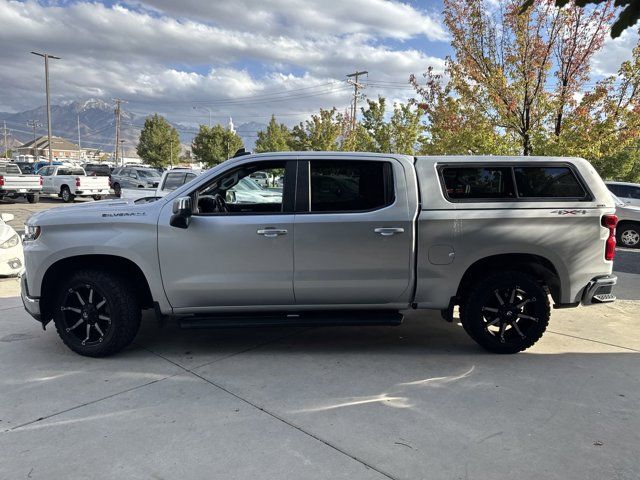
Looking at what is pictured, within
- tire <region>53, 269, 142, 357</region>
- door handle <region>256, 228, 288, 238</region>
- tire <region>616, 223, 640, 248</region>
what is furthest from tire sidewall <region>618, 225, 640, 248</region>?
tire <region>53, 269, 142, 357</region>

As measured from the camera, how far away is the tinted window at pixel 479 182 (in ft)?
15.0

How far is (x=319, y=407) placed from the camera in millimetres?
3561

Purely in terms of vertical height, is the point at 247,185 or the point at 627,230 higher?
the point at 247,185

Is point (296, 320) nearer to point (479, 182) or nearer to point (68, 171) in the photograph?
point (479, 182)

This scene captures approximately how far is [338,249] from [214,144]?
55.9 metres

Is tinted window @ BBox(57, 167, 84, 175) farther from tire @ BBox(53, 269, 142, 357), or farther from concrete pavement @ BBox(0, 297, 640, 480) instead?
tire @ BBox(53, 269, 142, 357)

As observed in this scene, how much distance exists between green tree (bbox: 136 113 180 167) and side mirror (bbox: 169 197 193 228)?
6094 centimetres

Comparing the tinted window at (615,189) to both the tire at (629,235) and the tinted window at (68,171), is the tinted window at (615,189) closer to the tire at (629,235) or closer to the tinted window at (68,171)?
the tire at (629,235)

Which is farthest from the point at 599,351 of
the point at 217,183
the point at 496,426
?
the point at 217,183

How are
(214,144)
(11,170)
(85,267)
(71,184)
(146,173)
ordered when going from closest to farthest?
(85,267) → (11,170) → (71,184) → (146,173) → (214,144)

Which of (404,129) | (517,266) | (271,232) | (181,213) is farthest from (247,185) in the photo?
(404,129)

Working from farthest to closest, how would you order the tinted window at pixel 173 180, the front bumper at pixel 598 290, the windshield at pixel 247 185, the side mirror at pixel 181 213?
1. the tinted window at pixel 173 180
2. the windshield at pixel 247 185
3. the front bumper at pixel 598 290
4. the side mirror at pixel 181 213

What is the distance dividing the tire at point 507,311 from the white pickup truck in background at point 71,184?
22.2 meters

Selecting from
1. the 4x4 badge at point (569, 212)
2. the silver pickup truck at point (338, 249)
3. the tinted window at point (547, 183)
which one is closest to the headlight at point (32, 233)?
the silver pickup truck at point (338, 249)
